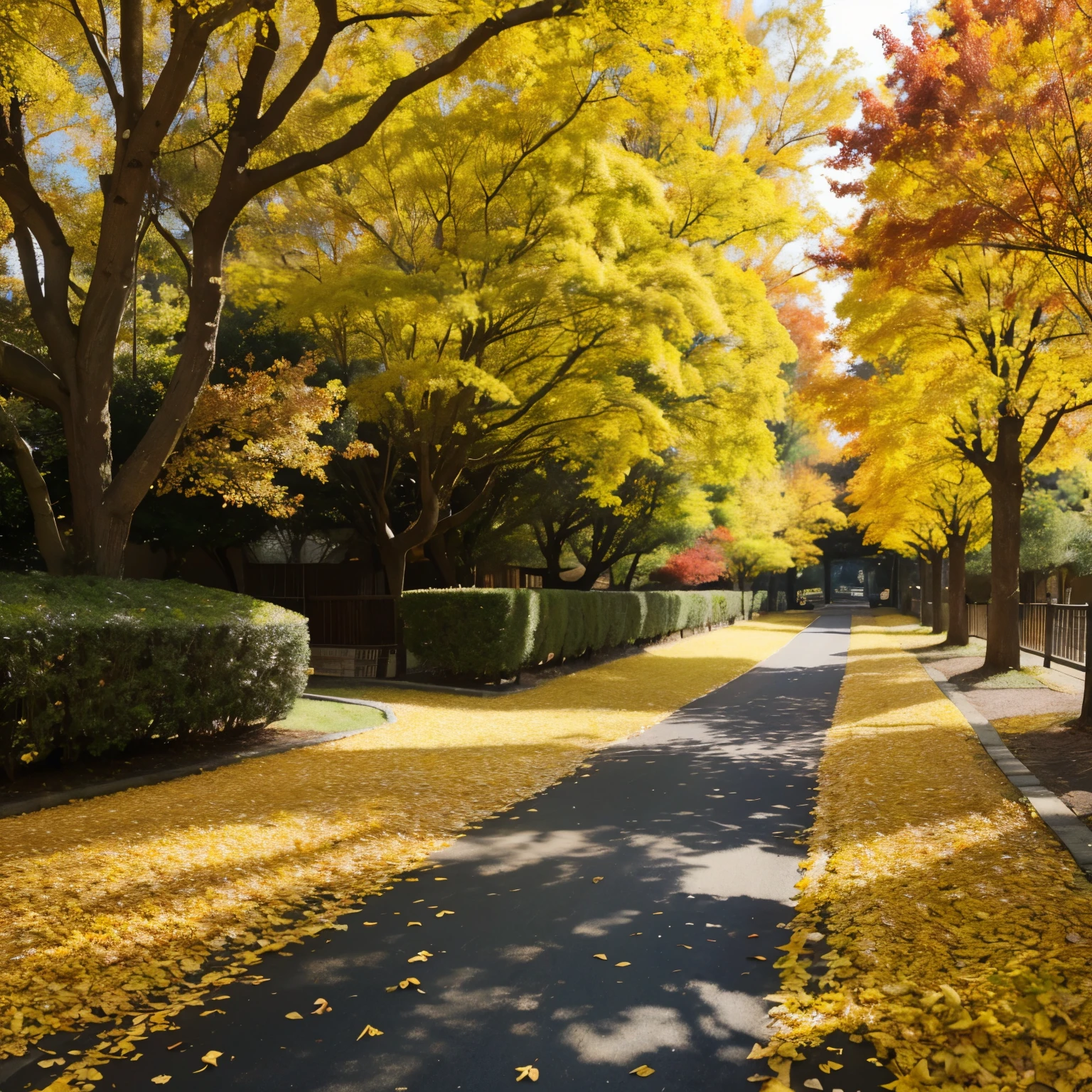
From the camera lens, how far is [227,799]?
267 inches

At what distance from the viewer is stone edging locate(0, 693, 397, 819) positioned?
652 cm

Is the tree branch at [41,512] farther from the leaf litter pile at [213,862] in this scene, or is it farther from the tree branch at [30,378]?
the leaf litter pile at [213,862]

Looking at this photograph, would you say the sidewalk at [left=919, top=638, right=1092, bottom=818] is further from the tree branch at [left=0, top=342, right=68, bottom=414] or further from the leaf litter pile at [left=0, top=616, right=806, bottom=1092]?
the tree branch at [left=0, top=342, right=68, bottom=414]

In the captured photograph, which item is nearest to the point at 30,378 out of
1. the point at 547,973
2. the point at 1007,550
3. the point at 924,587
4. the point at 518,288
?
the point at 518,288

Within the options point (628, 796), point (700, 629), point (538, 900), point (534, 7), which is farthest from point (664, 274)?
point (700, 629)

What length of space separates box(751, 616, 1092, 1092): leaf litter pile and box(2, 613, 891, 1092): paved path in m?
0.15

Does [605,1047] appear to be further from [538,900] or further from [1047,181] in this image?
[1047,181]

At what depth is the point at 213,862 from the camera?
5176mm

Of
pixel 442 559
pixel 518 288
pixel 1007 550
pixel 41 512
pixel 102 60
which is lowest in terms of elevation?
pixel 442 559

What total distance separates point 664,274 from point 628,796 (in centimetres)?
869

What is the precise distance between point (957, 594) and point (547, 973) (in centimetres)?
2208

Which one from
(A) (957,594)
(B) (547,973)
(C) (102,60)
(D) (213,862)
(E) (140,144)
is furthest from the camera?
(A) (957,594)

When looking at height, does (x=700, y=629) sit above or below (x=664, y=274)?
below

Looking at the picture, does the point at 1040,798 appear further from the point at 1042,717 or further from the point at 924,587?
the point at 924,587
